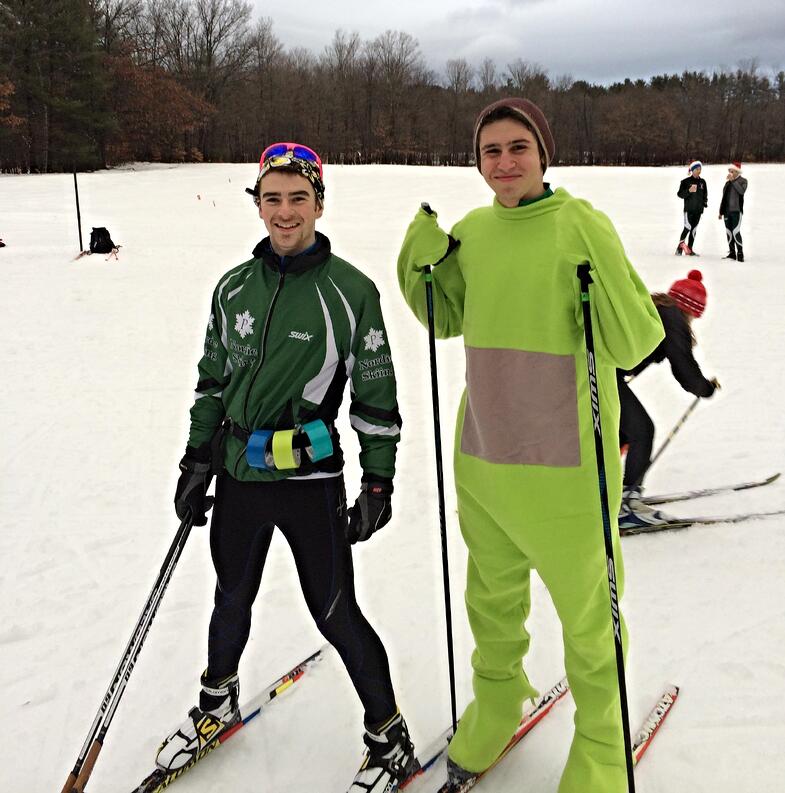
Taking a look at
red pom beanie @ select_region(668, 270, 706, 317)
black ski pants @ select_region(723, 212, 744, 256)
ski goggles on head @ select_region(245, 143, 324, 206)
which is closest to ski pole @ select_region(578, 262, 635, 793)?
ski goggles on head @ select_region(245, 143, 324, 206)

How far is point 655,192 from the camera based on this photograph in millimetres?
22875


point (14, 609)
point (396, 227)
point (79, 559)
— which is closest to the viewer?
point (14, 609)

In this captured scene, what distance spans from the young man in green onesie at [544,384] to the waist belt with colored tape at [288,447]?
0.44 m

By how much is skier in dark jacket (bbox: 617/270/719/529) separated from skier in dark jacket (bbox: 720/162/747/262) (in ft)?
33.3

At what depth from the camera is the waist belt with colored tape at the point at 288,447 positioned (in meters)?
2.14

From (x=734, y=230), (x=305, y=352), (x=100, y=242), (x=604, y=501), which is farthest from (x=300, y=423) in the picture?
(x=734, y=230)

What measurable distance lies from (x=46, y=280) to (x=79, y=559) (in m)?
8.67

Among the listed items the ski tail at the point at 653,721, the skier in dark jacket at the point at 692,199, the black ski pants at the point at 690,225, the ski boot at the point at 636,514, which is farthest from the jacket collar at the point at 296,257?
the black ski pants at the point at 690,225

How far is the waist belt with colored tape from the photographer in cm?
214

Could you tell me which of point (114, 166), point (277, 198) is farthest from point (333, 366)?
point (114, 166)

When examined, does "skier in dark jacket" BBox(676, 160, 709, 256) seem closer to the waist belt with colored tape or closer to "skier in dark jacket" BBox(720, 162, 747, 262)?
"skier in dark jacket" BBox(720, 162, 747, 262)

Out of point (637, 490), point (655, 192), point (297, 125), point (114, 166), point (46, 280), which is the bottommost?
point (637, 490)

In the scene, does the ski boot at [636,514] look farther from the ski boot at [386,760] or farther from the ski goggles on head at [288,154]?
the ski goggles on head at [288,154]

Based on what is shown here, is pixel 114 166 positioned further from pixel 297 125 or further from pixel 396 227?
pixel 396 227
